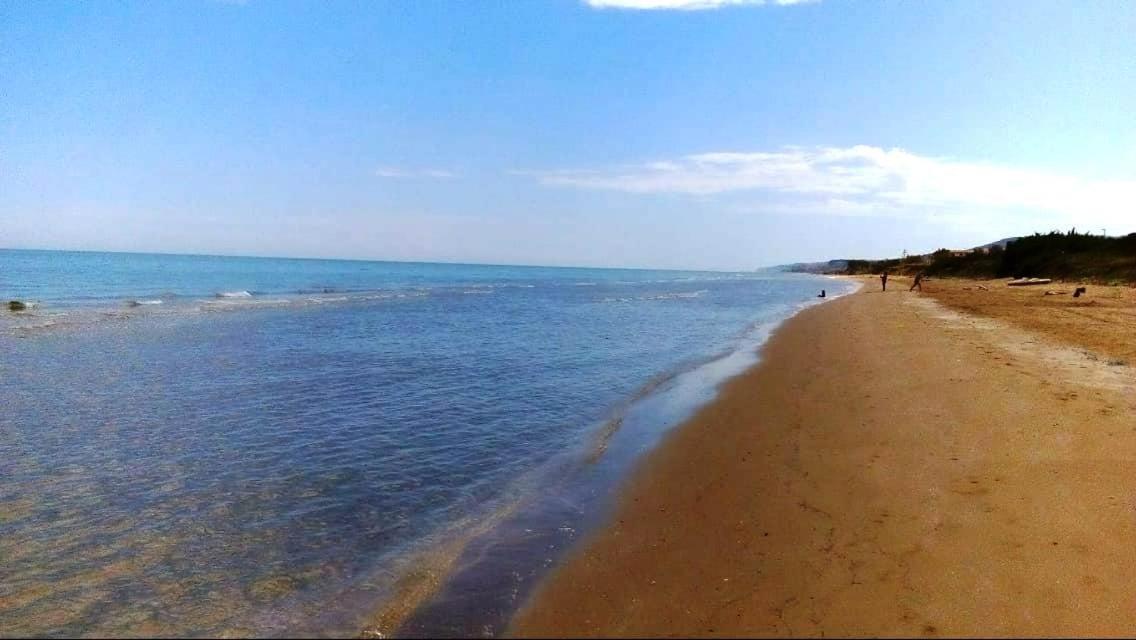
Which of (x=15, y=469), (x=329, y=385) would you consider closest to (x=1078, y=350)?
(x=329, y=385)

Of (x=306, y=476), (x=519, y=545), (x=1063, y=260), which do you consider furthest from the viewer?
(x=1063, y=260)

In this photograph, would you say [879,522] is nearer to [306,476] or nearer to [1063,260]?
[306,476]

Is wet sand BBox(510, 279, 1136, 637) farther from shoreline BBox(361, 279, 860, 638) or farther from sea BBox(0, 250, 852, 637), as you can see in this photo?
sea BBox(0, 250, 852, 637)

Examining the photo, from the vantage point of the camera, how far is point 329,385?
1321 centimetres

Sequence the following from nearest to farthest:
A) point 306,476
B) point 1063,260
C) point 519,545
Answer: point 519,545
point 306,476
point 1063,260

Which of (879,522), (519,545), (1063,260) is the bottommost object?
(519,545)

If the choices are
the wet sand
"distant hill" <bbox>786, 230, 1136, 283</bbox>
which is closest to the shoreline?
the wet sand

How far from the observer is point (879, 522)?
5984mm

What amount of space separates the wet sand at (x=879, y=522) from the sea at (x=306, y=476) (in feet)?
2.57

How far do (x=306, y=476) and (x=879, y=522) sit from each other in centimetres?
678

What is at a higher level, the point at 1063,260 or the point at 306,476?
the point at 1063,260

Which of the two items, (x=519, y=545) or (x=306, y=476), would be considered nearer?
(x=519, y=545)

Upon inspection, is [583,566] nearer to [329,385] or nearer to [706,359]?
[329,385]

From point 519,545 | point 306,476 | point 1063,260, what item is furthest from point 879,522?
point 1063,260
